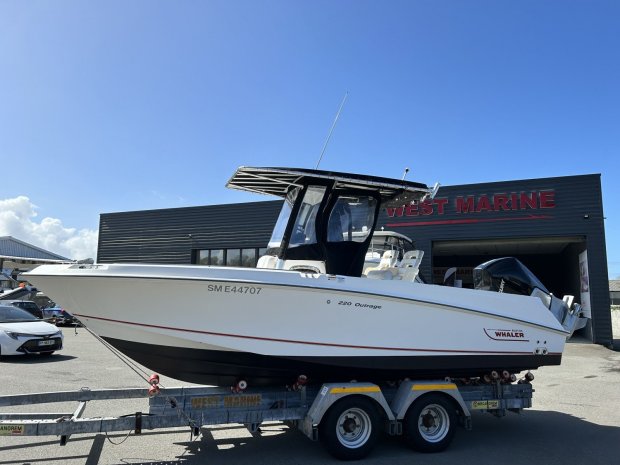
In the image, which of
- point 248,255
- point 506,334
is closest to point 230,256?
point 248,255

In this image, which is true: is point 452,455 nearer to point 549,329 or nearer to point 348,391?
point 348,391

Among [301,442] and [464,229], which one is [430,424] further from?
[464,229]

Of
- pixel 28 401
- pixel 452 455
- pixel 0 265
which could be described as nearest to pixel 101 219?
pixel 0 265

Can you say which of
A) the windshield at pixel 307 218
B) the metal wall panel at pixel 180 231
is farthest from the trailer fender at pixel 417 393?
the metal wall panel at pixel 180 231

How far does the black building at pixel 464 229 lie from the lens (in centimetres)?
1684

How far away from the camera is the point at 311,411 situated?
5.10 m

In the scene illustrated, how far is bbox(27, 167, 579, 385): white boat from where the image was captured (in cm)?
477

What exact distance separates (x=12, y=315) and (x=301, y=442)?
391 inches

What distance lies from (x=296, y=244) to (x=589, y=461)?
13.3ft

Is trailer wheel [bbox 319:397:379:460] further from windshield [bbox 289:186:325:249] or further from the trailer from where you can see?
windshield [bbox 289:186:325:249]

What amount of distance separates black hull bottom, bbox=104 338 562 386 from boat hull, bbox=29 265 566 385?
0.01 metres

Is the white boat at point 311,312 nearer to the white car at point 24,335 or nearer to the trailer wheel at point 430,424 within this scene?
the trailer wheel at point 430,424

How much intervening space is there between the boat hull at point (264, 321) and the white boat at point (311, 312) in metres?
0.01

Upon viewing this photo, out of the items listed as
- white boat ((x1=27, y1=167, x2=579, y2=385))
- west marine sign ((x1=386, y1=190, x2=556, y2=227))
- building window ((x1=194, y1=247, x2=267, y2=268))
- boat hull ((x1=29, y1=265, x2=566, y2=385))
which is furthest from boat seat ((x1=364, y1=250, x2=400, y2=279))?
building window ((x1=194, y1=247, x2=267, y2=268))
